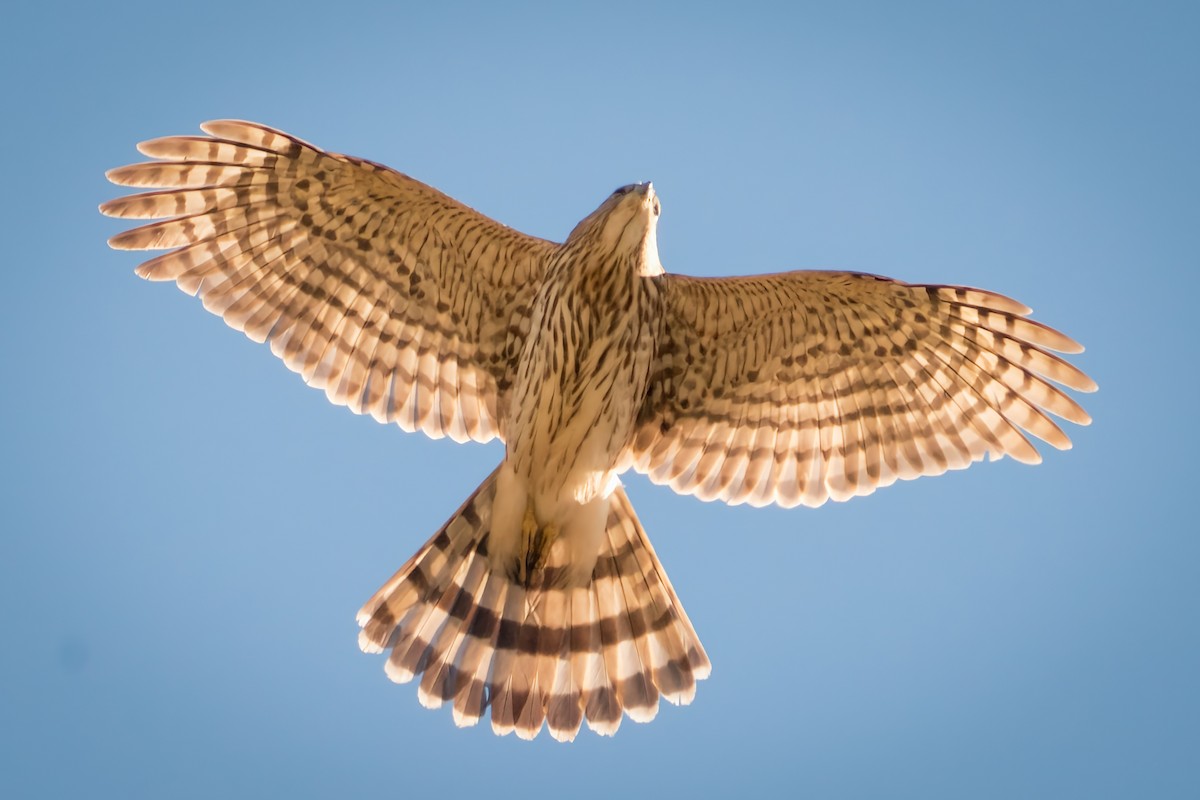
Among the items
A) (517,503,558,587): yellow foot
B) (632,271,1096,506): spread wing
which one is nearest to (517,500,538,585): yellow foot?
(517,503,558,587): yellow foot

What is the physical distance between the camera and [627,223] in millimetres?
7895

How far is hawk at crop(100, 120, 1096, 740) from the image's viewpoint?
8.23 meters

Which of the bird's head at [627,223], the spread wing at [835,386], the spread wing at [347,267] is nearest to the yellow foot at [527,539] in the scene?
the spread wing at [347,267]

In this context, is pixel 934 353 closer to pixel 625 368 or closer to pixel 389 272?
pixel 625 368

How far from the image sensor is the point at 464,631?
8.55 meters

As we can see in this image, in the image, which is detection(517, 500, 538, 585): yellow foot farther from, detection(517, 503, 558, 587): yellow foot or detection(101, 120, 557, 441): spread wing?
detection(101, 120, 557, 441): spread wing

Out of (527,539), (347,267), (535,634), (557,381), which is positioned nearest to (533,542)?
(527,539)

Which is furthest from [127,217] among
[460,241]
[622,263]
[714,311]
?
[714,311]

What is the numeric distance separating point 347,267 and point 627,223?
5.68 ft

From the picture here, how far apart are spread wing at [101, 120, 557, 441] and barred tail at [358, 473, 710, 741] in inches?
28.6

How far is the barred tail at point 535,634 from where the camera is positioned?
Result: 8.47 metres

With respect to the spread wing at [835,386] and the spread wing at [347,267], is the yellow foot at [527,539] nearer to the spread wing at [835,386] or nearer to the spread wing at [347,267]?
the spread wing at [347,267]

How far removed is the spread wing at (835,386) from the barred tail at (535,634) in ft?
2.14

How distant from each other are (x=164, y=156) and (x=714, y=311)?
3050 mm
